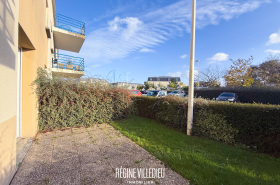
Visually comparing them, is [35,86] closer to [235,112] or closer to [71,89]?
[71,89]

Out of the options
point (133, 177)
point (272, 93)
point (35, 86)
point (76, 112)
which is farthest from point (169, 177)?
point (272, 93)

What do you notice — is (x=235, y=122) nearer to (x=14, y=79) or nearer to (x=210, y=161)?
(x=210, y=161)

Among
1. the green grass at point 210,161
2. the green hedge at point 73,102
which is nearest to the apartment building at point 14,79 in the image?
the green hedge at point 73,102

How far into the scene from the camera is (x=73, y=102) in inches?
216

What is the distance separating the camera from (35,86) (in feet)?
15.0

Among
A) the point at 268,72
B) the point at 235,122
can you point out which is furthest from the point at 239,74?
the point at 235,122

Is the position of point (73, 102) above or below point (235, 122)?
above

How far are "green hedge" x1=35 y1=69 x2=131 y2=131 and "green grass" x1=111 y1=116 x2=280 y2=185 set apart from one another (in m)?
2.06

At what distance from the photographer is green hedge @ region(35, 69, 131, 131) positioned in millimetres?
4961

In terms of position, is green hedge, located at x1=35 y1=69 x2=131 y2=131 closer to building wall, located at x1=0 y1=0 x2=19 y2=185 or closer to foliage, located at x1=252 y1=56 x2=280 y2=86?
building wall, located at x1=0 y1=0 x2=19 y2=185

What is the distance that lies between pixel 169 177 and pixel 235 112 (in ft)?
10.2

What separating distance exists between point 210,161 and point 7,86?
406 cm

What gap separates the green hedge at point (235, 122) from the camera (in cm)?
381

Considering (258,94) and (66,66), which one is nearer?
(66,66)
